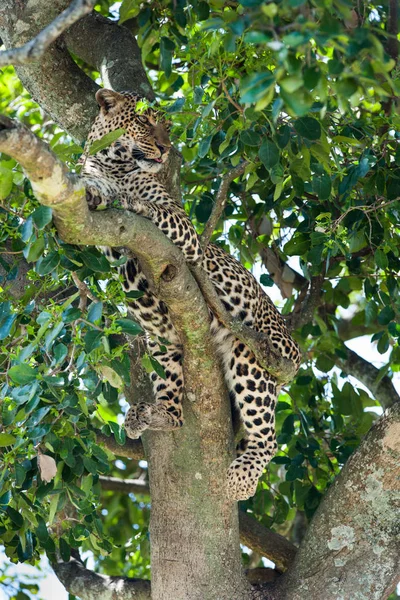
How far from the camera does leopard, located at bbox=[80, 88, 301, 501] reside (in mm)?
5484

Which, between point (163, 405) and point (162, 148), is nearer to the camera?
point (163, 405)

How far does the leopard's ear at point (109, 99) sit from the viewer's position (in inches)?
240

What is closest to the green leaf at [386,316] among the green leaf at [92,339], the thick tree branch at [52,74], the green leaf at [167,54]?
the green leaf at [167,54]

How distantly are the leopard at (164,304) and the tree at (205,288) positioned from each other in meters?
0.15

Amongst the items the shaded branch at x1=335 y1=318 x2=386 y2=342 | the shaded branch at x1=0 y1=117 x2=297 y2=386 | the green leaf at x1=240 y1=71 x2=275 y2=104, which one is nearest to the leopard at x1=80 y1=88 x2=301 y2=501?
the shaded branch at x1=0 y1=117 x2=297 y2=386

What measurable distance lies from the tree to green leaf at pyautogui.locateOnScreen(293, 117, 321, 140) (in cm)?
1

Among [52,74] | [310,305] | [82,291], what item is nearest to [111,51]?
[52,74]

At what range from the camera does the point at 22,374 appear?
14.4 feet

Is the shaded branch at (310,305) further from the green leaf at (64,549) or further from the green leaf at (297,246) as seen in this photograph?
the green leaf at (64,549)

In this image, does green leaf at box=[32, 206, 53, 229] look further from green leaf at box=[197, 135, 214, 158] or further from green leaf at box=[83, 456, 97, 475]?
green leaf at box=[83, 456, 97, 475]

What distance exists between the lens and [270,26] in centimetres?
359

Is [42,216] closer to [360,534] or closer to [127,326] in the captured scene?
[127,326]

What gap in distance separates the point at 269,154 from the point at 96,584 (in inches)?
113

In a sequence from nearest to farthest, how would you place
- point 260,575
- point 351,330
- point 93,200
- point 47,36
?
point 47,36 < point 93,200 < point 260,575 < point 351,330
